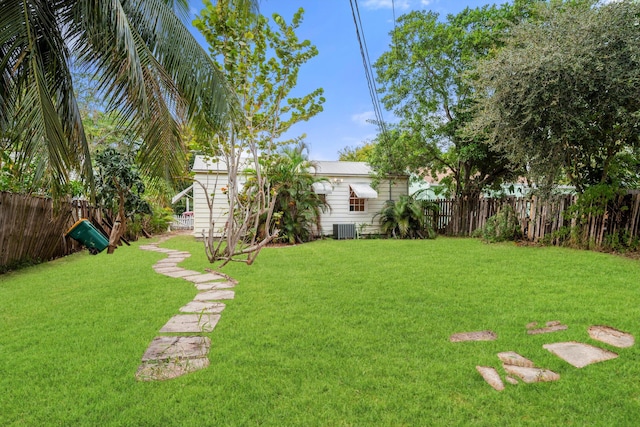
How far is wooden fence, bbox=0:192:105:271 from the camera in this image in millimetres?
6297

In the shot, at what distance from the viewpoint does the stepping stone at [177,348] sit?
2.84 m

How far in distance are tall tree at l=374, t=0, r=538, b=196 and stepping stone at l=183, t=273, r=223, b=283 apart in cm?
830

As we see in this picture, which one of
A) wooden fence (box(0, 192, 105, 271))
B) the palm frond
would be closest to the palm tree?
the palm frond

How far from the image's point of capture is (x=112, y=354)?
2.88 meters

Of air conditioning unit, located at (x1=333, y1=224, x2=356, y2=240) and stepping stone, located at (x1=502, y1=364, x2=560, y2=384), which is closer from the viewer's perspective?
stepping stone, located at (x1=502, y1=364, x2=560, y2=384)

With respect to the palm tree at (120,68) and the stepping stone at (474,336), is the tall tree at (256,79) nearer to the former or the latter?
the palm tree at (120,68)

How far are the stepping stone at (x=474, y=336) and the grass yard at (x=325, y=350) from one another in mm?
83

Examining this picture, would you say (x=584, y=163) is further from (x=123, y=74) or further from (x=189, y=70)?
(x=123, y=74)

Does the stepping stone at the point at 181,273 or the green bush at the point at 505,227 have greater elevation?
the green bush at the point at 505,227

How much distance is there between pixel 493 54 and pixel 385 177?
5297 mm

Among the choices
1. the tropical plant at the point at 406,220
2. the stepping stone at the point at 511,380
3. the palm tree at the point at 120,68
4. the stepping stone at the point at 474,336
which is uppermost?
the palm tree at the point at 120,68

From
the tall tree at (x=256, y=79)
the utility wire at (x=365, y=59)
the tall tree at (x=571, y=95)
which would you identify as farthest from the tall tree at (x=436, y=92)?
the tall tree at (x=256, y=79)

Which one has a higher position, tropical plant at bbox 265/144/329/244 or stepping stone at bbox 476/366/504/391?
tropical plant at bbox 265/144/329/244

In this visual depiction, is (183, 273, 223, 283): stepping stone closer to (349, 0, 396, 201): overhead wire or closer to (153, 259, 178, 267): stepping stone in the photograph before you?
(153, 259, 178, 267): stepping stone
